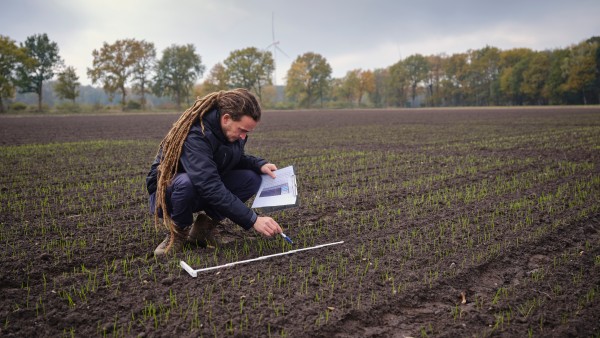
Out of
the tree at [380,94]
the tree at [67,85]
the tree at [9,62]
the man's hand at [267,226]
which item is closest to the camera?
the man's hand at [267,226]

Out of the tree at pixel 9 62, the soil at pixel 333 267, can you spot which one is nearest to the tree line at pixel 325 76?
the tree at pixel 9 62

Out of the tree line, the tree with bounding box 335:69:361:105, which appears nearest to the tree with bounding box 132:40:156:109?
the tree line

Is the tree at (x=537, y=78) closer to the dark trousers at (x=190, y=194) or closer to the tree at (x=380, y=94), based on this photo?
the tree at (x=380, y=94)

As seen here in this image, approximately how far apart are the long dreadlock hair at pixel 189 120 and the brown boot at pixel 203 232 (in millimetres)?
318

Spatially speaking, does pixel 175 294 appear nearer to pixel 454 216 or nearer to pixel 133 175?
pixel 454 216

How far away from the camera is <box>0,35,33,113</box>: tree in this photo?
5784cm

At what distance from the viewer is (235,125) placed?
4266 millimetres

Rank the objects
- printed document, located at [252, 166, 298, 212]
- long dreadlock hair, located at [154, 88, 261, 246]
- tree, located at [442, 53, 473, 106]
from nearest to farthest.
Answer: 1. long dreadlock hair, located at [154, 88, 261, 246]
2. printed document, located at [252, 166, 298, 212]
3. tree, located at [442, 53, 473, 106]

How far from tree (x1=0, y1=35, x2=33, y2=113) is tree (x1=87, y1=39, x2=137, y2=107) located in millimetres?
10469

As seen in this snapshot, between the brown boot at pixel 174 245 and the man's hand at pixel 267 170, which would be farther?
the man's hand at pixel 267 170

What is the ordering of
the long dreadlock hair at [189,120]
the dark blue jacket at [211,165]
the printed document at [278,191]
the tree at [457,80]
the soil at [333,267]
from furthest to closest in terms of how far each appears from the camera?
the tree at [457,80] < the printed document at [278,191] < the long dreadlock hair at [189,120] < the dark blue jacket at [211,165] < the soil at [333,267]

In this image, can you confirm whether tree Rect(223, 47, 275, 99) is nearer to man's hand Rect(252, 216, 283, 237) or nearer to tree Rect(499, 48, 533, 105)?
tree Rect(499, 48, 533, 105)

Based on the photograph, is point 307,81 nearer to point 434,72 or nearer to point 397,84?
point 397,84

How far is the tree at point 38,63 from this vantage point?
2447 inches
